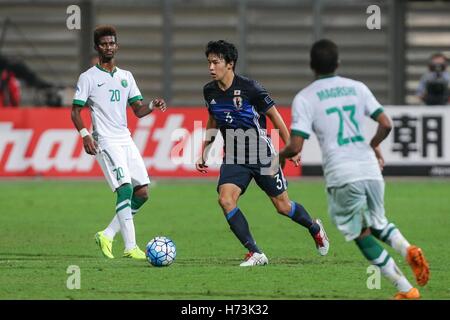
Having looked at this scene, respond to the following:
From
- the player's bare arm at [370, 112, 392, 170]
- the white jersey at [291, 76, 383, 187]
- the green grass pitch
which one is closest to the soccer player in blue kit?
the green grass pitch

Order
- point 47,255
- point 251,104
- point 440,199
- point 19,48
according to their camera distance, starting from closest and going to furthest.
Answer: point 251,104 → point 47,255 → point 440,199 → point 19,48

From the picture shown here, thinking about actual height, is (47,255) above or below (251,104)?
below

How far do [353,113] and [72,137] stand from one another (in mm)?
14502

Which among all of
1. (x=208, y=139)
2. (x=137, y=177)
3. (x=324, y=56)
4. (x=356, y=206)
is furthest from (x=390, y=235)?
(x=137, y=177)

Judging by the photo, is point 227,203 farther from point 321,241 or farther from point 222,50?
point 222,50

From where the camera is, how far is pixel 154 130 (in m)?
24.2

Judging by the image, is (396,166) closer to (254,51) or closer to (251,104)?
(254,51)

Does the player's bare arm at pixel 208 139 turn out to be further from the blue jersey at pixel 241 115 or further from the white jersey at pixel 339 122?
the white jersey at pixel 339 122

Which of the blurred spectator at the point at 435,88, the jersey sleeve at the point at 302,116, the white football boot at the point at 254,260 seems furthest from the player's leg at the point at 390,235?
the blurred spectator at the point at 435,88

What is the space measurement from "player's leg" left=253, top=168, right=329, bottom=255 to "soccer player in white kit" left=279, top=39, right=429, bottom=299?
2788 millimetres

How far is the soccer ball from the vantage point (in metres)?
12.3

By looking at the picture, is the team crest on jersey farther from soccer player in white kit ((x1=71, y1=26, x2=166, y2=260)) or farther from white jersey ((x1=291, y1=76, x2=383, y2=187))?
white jersey ((x1=291, y1=76, x2=383, y2=187))
